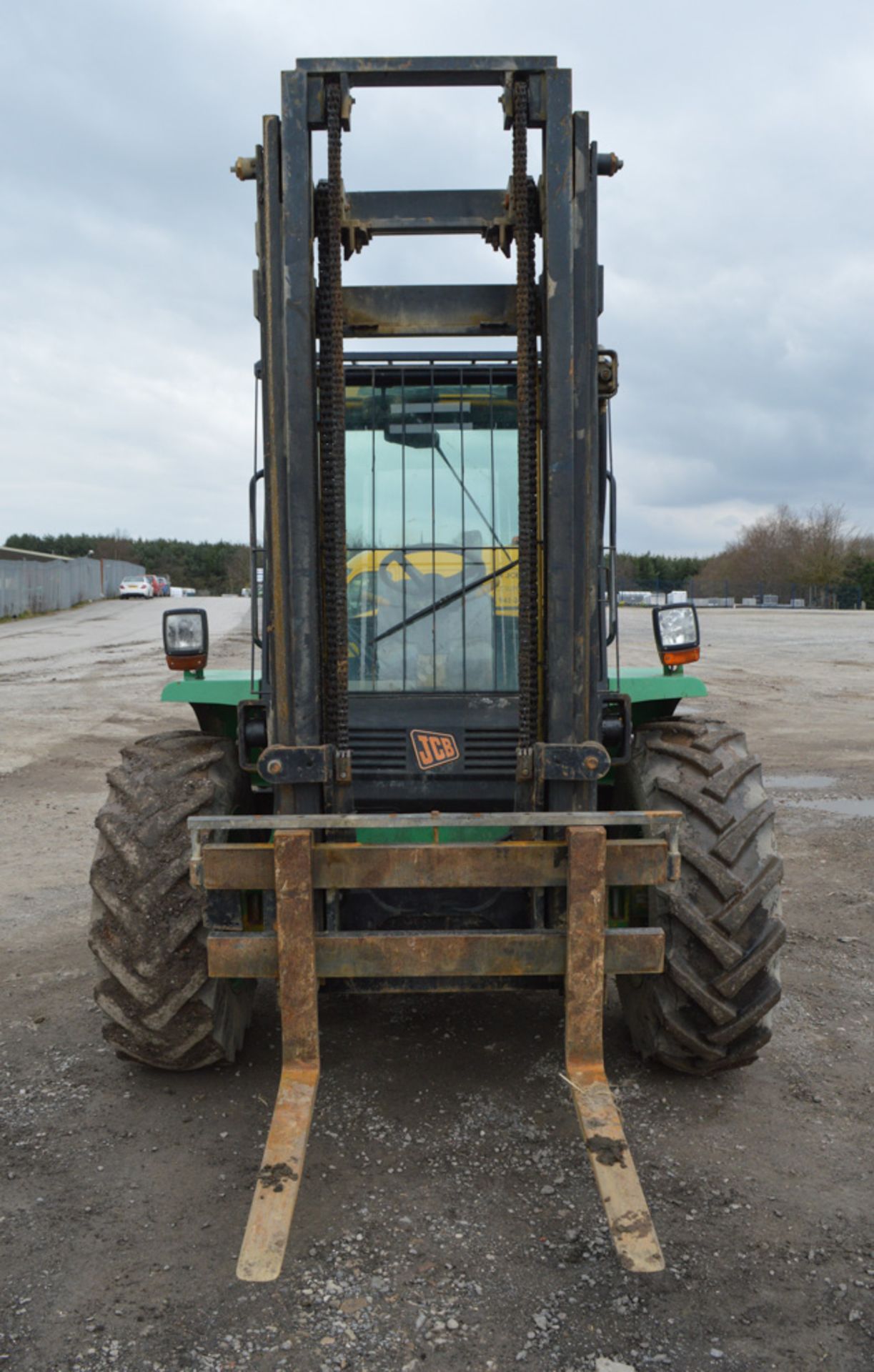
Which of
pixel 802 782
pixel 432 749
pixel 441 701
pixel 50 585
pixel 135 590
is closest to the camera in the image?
pixel 432 749

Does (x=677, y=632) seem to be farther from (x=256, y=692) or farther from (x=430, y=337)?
(x=256, y=692)

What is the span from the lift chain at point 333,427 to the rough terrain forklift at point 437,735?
1 cm

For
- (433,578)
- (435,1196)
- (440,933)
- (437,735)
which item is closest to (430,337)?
(433,578)

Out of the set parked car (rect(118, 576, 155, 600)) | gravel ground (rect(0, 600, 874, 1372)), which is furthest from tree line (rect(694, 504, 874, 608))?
gravel ground (rect(0, 600, 874, 1372))

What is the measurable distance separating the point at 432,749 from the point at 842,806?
728 cm

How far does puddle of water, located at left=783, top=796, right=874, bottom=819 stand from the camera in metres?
9.98

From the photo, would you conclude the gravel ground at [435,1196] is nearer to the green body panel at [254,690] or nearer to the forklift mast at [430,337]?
the forklift mast at [430,337]

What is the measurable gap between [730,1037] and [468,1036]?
128cm

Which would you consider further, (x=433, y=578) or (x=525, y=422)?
(x=433, y=578)

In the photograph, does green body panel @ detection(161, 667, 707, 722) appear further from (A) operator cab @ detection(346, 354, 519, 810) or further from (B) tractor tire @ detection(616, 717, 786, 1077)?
(A) operator cab @ detection(346, 354, 519, 810)

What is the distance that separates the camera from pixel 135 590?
215ft

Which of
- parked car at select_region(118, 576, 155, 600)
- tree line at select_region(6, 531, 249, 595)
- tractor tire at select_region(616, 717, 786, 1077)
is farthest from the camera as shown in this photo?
tree line at select_region(6, 531, 249, 595)

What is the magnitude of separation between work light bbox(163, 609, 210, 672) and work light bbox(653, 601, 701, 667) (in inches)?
79.0

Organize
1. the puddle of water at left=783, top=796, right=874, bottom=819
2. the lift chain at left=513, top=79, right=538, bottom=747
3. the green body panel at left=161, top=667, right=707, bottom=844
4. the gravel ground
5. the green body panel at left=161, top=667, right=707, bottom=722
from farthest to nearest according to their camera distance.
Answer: the puddle of water at left=783, top=796, right=874, bottom=819 → the green body panel at left=161, top=667, right=707, bottom=722 → the green body panel at left=161, top=667, right=707, bottom=844 → the lift chain at left=513, top=79, right=538, bottom=747 → the gravel ground
